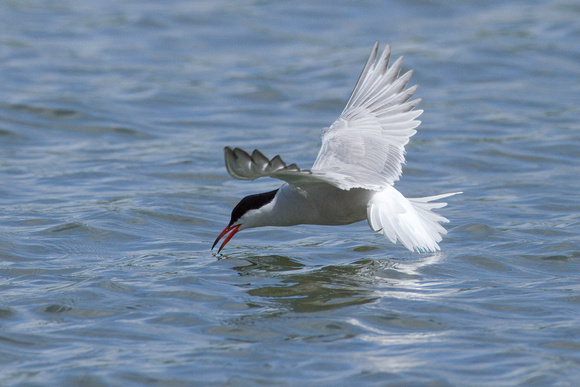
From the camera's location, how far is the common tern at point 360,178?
222 inches

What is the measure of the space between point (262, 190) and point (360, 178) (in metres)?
2.50

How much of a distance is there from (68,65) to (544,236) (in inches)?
343

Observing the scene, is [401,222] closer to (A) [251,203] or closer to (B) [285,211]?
(B) [285,211]

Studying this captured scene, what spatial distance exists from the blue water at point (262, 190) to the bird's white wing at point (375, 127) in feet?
2.25

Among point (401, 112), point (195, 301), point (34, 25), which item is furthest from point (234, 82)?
point (195, 301)

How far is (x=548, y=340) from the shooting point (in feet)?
15.4

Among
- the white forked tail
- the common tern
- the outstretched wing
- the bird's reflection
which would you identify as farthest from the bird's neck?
the outstretched wing

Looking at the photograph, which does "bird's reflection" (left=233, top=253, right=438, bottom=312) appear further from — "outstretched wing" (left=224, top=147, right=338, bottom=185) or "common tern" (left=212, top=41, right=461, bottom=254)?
"outstretched wing" (left=224, top=147, right=338, bottom=185)

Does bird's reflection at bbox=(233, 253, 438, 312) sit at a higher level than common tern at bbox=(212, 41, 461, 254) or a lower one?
lower

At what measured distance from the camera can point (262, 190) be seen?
27.6ft

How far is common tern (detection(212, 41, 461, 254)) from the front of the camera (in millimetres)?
5648

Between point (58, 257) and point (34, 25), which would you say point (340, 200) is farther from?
point (34, 25)

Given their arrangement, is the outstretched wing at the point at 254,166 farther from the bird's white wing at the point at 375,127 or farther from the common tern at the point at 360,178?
the bird's white wing at the point at 375,127

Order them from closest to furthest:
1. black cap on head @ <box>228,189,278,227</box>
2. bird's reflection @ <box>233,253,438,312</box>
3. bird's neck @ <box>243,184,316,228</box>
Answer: bird's reflection @ <box>233,253,438,312</box> → bird's neck @ <box>243,184,316,228</box> → black cap on head @ <box>228,189,278,227</box>
